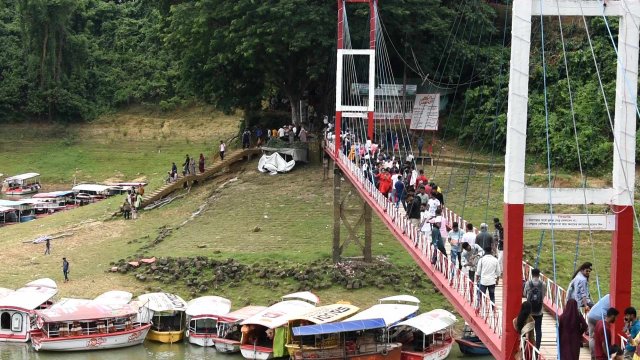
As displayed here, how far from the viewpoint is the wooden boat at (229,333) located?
94.4 feet

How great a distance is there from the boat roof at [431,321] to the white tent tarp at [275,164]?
1858 centimetres

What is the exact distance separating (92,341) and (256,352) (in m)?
4.85

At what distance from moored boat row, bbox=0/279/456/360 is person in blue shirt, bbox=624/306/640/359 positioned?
12.2 meters

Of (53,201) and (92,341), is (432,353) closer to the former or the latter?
(92,341)

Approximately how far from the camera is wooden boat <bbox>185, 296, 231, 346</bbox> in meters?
29.4

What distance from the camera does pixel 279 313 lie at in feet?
93.8

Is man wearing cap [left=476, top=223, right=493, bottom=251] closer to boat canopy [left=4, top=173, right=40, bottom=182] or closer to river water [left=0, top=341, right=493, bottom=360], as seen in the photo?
river water [left=0, top=341, right=493, bottom=360]

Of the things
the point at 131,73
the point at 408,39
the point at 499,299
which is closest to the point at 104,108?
the point at 131,73

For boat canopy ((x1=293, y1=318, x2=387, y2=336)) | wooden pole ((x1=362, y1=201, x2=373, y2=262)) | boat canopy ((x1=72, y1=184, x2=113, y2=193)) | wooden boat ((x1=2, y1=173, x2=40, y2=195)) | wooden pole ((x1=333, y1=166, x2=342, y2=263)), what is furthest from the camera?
wooden boat ((x1=2, y1=173, x2=40, y2=195))

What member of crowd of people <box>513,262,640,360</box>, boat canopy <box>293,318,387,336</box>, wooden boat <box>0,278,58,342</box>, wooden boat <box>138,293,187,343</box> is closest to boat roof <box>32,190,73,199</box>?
wooden boat <box>0,278,58,342</box>

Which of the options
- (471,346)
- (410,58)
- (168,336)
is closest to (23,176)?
(410,58)

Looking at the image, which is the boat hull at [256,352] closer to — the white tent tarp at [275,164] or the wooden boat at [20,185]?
the white tent tarp at [275,164]

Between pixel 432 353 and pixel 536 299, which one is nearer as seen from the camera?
pixel 536 299

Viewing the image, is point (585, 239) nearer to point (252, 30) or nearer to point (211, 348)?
point (211, 348)
